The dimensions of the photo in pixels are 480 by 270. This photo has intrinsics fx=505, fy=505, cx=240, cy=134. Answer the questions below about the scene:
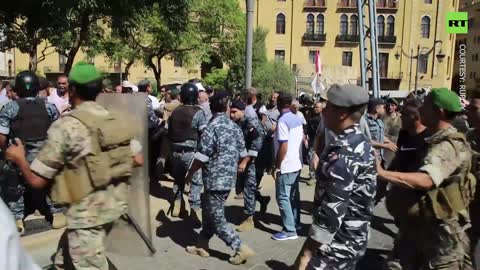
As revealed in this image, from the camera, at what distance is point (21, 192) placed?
5.57 metres

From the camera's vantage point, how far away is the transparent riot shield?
390 centimetres

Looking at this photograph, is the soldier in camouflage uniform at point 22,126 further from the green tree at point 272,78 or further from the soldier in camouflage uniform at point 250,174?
the green tree at point 272,78

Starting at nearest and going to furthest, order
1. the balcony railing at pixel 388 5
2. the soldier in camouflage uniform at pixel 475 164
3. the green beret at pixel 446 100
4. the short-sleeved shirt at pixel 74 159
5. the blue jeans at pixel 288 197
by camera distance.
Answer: the short-sleeved shirt at pixel 74 159, the green beret at pixel 446 100, the soldier in camouflage uniform at pixel 475 164, the blue jeans at pixel 288 197, the balcony railing at pixel 388 5

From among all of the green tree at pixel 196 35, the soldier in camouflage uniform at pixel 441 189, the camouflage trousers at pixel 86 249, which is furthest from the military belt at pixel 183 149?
the green tree at pixel 196 35

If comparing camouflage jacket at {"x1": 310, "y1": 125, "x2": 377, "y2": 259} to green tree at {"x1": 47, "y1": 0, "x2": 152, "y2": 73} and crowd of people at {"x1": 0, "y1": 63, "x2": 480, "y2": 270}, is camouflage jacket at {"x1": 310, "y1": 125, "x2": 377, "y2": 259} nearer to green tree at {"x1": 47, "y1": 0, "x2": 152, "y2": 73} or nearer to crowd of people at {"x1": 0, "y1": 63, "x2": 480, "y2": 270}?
crowd of people at {"x1": 0, "y1": 63, "x2": 480, "y2": 270}

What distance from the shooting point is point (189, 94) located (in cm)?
677

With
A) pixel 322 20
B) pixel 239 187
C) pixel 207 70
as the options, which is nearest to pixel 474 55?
pixel 322 20

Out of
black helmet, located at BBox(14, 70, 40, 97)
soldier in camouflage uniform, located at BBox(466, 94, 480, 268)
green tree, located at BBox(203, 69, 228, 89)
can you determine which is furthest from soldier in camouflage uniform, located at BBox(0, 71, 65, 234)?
green tree, located at BBox(203, 69, 228, 89)

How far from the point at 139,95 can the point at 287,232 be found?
2909 millimetres

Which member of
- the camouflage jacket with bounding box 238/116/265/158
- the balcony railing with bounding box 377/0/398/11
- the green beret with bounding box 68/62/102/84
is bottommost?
the camouflage jacket with bounding box 238/116/265/158

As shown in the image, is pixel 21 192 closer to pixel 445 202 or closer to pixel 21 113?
pixel 21 113

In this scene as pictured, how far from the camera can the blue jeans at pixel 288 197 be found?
605 centimetres

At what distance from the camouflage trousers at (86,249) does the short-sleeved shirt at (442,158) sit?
2.12 meters

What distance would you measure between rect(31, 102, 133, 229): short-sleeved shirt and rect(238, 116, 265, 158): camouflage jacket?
3.41 metres
